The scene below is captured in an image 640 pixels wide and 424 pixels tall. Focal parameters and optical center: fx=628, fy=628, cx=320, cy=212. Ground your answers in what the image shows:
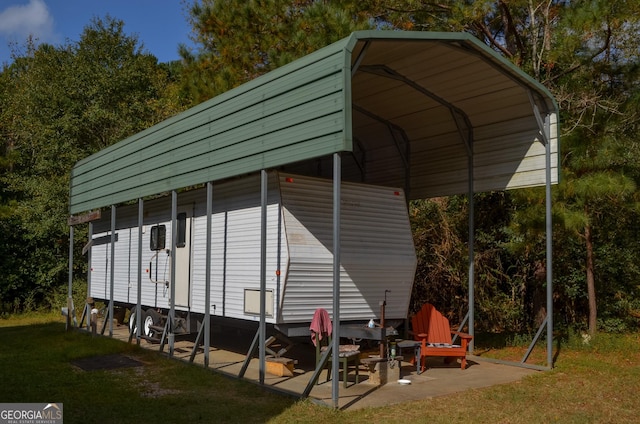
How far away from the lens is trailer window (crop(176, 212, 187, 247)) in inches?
473

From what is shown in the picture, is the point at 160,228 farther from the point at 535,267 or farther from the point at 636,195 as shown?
the point at 636,195

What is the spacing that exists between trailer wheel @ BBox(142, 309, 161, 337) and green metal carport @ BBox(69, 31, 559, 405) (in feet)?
7.20

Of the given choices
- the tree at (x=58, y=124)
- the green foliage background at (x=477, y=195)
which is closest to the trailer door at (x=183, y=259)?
the green foliage background at (x=477, y=195)

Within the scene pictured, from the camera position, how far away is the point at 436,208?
52.5 ft

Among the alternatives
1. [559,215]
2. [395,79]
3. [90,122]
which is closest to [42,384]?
[395,79]

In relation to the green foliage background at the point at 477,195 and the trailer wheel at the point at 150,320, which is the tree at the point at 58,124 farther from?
the trailer wheel at the point at 150,320

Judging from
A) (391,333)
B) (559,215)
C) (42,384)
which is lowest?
(42,384)

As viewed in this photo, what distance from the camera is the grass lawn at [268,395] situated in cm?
713

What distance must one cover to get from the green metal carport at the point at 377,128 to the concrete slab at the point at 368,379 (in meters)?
0.58

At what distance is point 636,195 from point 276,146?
21.7ft

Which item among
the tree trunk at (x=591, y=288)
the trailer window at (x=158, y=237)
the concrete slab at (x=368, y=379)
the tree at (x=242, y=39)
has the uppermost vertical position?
the tree at (x=242, y=39)

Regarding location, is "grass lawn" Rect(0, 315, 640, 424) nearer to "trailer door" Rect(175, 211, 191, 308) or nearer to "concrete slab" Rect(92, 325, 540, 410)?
"concrete slab" Rect(92, 325, 540, 410)

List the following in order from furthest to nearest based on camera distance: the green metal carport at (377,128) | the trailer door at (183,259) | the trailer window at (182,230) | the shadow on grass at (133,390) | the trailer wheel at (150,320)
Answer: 1. the trailer wheel at (150,320)
2. the trailer window at (182,230)
3. the trailer door at (183,259)
4. the green metal carport at (377,128)
5. the shadow on grass at (133,390)

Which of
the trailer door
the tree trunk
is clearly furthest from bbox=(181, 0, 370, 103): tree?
the tree trunk
